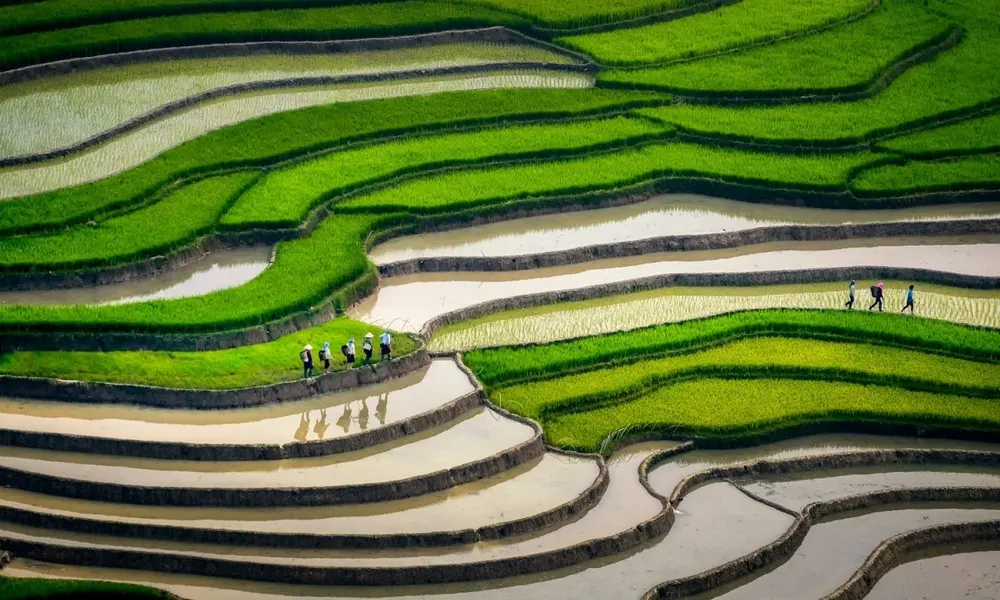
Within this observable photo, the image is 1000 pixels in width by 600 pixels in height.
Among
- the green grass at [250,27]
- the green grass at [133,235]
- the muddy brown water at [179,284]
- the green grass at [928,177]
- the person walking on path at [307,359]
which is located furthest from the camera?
the green grass at [250,27]

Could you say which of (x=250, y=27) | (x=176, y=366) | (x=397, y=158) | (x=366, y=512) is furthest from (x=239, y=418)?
(x=250, y=27)

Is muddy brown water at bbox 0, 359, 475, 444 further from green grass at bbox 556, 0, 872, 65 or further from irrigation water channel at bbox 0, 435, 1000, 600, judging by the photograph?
green grass at bbox 556, 0, 872, 65

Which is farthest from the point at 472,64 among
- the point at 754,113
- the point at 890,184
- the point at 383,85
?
the point at 890,184

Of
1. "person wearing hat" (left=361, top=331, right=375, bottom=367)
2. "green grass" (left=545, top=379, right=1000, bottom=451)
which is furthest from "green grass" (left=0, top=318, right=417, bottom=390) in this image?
"green grass" (left=545, top=379, right=1000, bottom=451)

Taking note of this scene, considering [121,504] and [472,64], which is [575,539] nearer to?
[121,504]

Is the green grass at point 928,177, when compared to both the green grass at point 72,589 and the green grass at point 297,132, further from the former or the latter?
the green grass at point 72,589

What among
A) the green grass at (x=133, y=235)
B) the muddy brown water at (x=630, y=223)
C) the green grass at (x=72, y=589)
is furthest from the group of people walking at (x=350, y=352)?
the green grass at (x=72, y=589)
